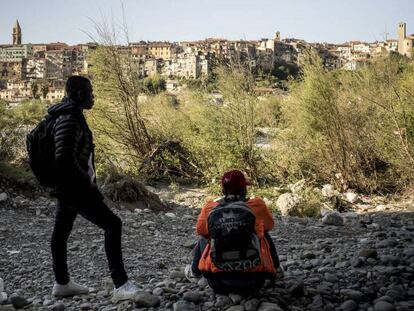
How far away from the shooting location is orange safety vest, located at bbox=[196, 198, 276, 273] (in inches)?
135

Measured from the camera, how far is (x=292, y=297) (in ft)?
11.8

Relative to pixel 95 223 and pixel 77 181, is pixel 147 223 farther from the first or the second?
pixel 77 181

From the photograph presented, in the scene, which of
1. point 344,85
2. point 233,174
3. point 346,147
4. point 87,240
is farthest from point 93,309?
point 344,85

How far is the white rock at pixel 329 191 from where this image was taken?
1051 cm

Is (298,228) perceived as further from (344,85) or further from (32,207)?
(344,85)

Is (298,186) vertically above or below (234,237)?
below

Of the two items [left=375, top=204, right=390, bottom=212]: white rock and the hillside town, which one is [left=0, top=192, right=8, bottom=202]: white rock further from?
[left=375, top=204, right=390, bottom=212]: white rock

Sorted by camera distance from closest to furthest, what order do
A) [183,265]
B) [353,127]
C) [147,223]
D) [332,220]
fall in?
[183,265], [147,223], [332,220], [353,127]

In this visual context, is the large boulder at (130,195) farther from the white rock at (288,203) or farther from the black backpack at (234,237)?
the black backpack at (234,237)

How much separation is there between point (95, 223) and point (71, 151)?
1.83 feet

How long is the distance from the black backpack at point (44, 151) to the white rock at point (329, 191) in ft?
25.9

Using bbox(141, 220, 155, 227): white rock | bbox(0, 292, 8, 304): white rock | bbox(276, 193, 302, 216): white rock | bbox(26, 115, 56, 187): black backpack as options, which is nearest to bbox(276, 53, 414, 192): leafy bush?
bbox(276, 193, 302, 216): white rock

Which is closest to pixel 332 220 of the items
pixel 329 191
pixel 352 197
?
pixel 352 197

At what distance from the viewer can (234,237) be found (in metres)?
3.38
